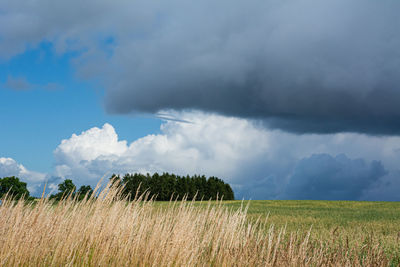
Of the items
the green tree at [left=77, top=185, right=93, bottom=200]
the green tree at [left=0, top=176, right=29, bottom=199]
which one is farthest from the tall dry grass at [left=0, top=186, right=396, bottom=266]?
the green tree at [left=0, top=176, right=29, bottom=199]

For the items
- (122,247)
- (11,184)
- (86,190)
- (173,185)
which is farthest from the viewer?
(173,185)

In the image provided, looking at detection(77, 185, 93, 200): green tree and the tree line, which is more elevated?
the tree line

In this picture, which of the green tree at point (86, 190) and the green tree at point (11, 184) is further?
the green tree at point (11, 184)

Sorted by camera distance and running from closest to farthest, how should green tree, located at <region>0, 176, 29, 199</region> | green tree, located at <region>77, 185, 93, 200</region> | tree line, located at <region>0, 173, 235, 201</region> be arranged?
green tree, located at <region>77, 185, 93, 200</region> → green tree, located at <region>0, 176, 29, 199</region> → tree line, located at <region>0, 173, 235, 201</region>

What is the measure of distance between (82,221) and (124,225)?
0.63 m

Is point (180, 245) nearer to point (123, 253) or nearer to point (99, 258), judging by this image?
point (123, 253)

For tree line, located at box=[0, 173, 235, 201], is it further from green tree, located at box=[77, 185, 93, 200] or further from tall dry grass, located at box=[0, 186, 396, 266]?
tall dry grass, located at box=[0, 186, 396, 266]

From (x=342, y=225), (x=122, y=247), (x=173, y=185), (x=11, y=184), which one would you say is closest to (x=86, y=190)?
(x=122, y=247)

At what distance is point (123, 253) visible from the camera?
14.5ft

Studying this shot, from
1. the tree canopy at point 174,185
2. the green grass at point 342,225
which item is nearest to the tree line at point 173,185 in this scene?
the tree canopy at point 174,185

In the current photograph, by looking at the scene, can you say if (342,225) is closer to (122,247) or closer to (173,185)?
(122,247)

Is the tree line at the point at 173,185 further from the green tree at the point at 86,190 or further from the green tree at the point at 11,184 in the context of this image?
the green tree at the point at 86,190

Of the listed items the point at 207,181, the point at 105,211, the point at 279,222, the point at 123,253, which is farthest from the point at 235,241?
the point at 207,181

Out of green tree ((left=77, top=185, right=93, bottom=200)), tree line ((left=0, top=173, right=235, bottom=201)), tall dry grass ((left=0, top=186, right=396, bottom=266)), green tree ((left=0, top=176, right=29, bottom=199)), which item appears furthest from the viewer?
tree line ((left=0, top=173, right=235, bottom=201))
